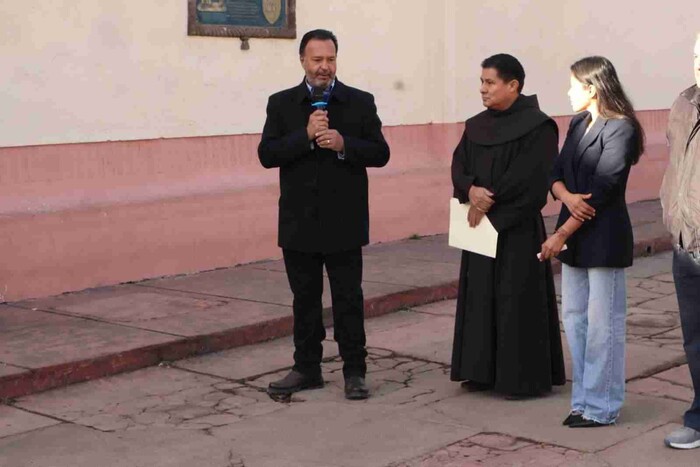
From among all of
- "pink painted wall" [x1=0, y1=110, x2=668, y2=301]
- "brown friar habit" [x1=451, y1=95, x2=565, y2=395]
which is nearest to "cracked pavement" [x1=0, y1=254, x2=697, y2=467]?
"brown friar habit" [x1=451, y1=95, x2=565, y2=395]

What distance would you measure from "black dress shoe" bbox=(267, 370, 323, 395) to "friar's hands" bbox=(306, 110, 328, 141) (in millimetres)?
1289

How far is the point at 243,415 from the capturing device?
638cm

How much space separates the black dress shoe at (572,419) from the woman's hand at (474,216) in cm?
110

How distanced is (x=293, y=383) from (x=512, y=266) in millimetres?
1297

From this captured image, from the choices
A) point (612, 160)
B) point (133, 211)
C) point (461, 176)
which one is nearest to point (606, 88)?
point (612, 160)

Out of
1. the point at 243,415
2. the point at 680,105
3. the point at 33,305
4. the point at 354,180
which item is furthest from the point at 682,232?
the point at 33,305

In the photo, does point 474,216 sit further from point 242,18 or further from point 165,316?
point 242,18

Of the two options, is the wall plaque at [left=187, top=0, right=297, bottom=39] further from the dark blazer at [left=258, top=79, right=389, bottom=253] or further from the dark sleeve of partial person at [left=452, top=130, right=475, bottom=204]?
the dark sleeve of partial person at [left=452, top=130, right=475, bottom=204]

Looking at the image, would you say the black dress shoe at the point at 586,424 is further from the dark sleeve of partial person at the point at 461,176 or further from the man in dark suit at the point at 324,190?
the dark sleeve of partial person at the point at 461,176

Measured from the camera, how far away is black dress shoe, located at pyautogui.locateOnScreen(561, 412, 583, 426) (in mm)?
5996

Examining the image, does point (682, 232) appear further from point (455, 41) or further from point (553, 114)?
point (553, 114)

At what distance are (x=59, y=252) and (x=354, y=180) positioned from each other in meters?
3.27

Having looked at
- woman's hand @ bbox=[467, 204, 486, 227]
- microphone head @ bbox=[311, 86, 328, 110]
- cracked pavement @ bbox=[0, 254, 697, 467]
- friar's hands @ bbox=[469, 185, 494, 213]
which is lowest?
cracked pavement @ bbox=[0, 254, 697, 467]

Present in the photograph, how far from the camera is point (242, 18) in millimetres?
10414
